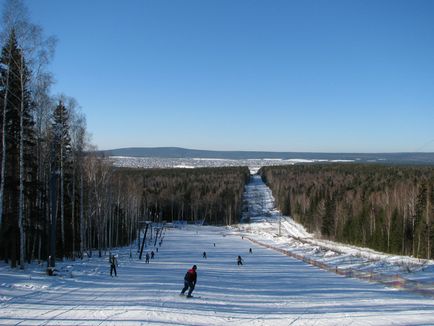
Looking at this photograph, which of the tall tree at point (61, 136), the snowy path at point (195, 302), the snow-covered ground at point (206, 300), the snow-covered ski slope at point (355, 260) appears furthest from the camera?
the tall tree at point (61, 136)

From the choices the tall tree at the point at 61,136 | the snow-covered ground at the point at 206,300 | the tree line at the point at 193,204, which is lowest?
the tree line at the point at 193,204

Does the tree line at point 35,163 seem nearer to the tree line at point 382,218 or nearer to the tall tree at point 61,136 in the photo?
the tall tree at point 61,136

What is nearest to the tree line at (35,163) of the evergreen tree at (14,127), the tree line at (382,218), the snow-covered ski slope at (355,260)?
the evergreen tree at (14,127)

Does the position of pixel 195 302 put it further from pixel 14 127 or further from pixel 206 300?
pixel 14 127

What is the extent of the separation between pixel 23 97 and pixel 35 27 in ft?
11.6

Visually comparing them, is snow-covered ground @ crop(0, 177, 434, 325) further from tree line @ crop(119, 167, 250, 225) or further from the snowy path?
tree line @ crop(119, 167, 250, 225)

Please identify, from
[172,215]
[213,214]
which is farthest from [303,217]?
[172,215]

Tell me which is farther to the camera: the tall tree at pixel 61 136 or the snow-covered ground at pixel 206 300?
the tall tree at pixel 61 136

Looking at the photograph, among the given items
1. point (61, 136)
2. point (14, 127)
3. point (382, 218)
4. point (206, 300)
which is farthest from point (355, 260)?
point (382, 218)

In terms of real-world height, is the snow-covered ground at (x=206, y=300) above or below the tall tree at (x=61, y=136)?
below

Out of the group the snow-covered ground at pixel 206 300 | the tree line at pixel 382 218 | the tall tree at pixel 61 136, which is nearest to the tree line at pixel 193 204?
the tree line at pixel 382 218

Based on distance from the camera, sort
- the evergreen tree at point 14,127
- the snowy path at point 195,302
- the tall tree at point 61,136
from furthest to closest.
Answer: the tall tree at point 61,136 → the evergreen tree at point 14,127 → the snowy path at point 195,302

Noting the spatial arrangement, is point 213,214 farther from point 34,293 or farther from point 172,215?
point 34,293

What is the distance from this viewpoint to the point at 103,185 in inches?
1730
